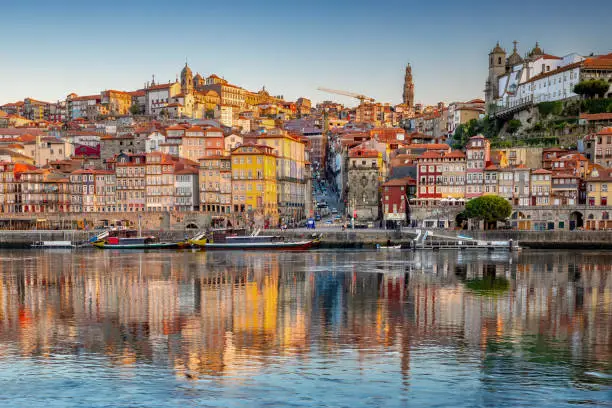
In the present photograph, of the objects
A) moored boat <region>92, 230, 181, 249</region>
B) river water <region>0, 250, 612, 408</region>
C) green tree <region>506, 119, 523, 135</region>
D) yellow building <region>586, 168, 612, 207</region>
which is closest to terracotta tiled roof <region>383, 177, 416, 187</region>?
yellow building <region>586, 168, 612, 207</region>

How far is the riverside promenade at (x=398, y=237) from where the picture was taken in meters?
64.0

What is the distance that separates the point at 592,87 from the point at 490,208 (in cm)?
2626

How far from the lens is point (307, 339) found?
75.9ft

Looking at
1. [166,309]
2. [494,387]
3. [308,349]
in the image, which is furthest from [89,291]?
[494,387]

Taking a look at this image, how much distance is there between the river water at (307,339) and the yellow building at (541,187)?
2847cm

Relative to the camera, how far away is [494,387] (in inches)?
703

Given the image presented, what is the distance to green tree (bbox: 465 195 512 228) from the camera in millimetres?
65625

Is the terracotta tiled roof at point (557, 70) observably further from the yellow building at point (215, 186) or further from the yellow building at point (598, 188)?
the yellow building at point (215, 186)

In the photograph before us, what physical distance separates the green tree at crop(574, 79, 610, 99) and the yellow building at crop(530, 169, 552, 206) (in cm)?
1635

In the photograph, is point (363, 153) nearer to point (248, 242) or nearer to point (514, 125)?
point (514, 125)

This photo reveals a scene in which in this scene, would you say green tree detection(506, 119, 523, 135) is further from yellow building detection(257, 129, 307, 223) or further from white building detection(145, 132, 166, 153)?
white building detection(145, 132, 166, 153)

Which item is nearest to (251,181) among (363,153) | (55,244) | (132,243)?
(363,153)

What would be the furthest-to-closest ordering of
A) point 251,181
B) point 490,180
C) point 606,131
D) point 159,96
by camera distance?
point 159,96
point 251,181
point 606,131
point 490,180

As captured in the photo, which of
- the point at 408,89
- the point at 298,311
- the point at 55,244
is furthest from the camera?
the point at 408,89
